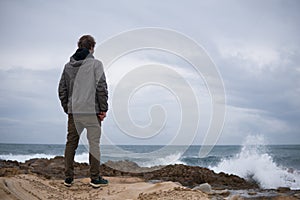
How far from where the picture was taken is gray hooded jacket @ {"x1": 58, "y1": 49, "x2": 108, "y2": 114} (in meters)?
4.61

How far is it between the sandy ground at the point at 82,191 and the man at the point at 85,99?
21 cm

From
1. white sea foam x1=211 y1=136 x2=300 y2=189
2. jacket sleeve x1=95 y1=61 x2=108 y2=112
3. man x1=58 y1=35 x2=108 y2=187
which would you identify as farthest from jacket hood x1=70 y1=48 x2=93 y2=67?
white sea foam x1=211 y1=136 x2=300 y2=189

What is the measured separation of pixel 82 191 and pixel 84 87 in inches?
54.1

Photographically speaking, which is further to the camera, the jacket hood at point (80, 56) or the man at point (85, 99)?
the jacket hood at point (80, 56)

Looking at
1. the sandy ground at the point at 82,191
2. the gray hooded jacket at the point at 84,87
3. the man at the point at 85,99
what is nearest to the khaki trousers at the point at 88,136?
the man at the point at 85,99

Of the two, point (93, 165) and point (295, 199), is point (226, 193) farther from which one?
point (93, 165)

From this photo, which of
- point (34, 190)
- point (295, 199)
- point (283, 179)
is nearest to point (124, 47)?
point (34, 190)

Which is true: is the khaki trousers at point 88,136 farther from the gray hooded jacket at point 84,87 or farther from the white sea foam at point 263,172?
the white sea foam at point 263,172

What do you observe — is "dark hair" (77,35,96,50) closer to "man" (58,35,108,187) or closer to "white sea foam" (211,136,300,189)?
"man" (58,35,108,187)

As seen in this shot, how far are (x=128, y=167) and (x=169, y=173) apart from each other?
113 centimetres

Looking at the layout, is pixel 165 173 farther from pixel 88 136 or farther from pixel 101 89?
pixel 101 89

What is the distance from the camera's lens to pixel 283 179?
1248cm

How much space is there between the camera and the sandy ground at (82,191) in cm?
380

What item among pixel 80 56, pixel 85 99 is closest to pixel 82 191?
pixel 85 99
